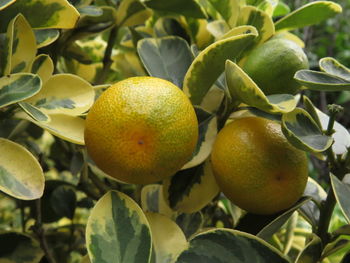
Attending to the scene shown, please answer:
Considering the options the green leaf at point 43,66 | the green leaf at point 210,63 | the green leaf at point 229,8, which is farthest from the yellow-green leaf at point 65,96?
the green leaf at point 229,8

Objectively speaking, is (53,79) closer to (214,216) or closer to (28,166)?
(28,166)

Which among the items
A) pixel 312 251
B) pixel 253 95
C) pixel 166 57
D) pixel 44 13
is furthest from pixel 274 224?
pixel 44 13

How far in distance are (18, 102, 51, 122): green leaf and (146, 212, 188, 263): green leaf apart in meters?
0.19

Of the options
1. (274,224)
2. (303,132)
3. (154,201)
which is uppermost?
(303,132)

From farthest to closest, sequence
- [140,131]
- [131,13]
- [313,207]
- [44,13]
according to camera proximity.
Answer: [131,13] → [313,207] → [44,13] → [140,131]

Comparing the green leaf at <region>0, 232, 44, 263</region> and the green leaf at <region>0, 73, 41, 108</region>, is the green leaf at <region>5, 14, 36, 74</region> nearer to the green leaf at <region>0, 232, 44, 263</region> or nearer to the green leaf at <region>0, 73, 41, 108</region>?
the green leaf at <region>0, 73, 41, 108</region>

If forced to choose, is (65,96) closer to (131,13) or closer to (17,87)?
(17,87)

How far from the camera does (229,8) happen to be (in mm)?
715

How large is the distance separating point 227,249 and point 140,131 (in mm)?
162

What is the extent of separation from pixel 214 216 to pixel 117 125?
18.8 inches

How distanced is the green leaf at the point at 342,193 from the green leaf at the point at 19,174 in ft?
1.11

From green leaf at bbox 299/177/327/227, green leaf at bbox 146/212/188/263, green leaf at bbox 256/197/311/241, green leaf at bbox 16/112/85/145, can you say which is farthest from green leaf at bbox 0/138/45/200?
green leaf at bbox 299/177/327/227

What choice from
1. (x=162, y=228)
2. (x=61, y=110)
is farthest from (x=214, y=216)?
(x=61, y=110)

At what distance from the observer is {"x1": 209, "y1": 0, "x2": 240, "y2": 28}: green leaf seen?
71 centimetres
